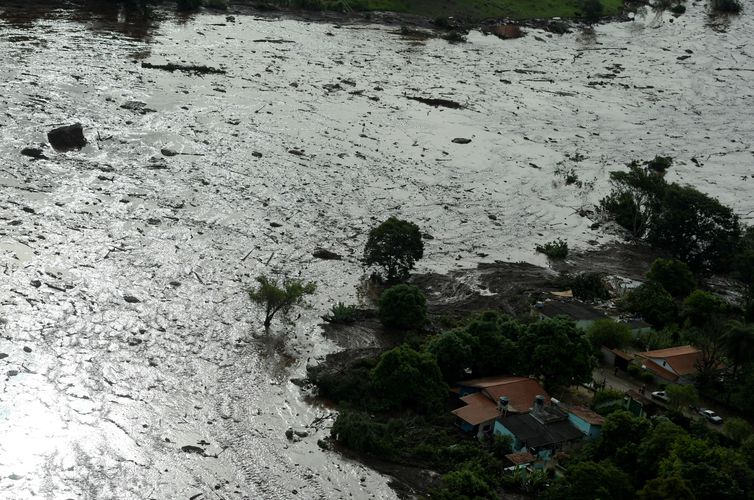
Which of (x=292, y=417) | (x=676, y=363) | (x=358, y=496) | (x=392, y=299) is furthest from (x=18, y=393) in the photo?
(x=676, y=363)

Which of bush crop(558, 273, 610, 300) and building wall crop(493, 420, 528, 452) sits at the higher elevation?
bush crop(558, 273, 610, 300)

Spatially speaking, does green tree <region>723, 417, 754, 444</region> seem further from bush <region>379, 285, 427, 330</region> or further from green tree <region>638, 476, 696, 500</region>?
bush <region>379, 285, 427, 330</region>

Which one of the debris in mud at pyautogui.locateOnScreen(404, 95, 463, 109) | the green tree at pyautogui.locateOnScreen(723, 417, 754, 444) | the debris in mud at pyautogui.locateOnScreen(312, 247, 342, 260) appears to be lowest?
the debris in mud at pyautogui.locateOnScreen(312, 247, 342, 260)

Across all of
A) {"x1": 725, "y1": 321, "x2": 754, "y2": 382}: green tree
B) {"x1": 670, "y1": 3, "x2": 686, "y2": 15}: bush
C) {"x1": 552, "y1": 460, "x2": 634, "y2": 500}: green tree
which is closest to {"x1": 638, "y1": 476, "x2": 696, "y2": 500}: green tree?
{"x1": 552, "y1": 460, "x2": 634, "y2": 500}: green tree

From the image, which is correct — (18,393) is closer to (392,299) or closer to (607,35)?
(392,299)

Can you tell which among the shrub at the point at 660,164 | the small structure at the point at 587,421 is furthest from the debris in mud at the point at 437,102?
the small structure at the point at 587,421

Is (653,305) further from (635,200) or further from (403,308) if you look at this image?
(635,200)
